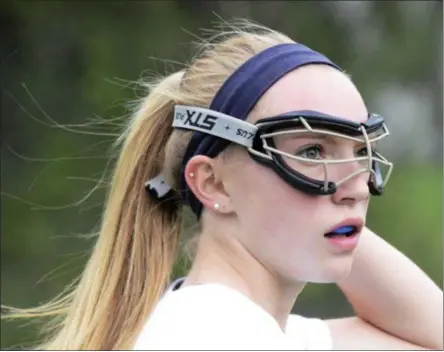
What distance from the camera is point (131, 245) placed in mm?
1089

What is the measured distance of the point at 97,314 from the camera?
1.06m

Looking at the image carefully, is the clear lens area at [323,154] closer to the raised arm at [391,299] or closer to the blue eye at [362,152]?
the blue eye at [362,152]

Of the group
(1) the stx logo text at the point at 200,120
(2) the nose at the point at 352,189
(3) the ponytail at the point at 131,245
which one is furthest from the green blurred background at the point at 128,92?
(2) the nose at the point at 352,189

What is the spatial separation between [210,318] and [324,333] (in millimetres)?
324

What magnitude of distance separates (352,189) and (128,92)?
6.82ft

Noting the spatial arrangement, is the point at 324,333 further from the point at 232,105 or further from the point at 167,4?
the point at 167,4

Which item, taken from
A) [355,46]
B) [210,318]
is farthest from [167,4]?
[210,318]

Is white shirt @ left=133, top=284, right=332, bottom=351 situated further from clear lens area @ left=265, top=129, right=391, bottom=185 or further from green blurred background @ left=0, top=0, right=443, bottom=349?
green blurred background @ left=0, top=0, right=443, bottom=349

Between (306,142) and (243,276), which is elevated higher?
(306,142)

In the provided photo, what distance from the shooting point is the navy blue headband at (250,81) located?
957 mm

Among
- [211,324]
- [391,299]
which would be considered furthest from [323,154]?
[391,299]

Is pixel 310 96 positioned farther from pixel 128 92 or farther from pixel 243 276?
pixel 128 92

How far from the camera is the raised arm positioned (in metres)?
1.18

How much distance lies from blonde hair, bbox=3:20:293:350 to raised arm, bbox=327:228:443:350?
0.29m
